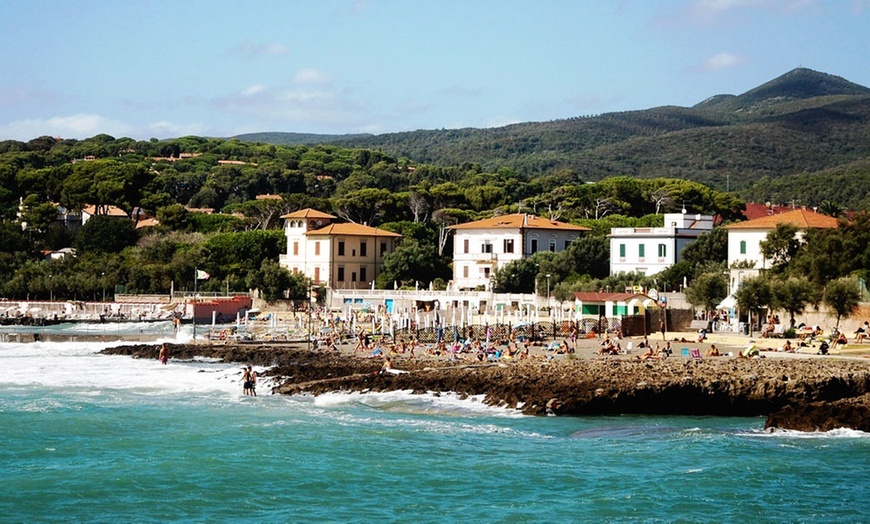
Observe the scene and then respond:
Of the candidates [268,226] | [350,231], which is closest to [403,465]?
[350,231]

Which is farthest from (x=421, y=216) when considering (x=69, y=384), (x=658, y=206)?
(x=69, y=384)

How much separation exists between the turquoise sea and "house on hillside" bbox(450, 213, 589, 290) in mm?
32468

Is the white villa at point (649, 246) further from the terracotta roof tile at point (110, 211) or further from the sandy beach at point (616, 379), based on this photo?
the terracotta roof tile at point (110, 211)

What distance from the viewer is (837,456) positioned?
22094 mm

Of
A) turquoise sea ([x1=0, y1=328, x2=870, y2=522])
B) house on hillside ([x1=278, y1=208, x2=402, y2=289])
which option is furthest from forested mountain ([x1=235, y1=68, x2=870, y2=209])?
turquoise sea ([x1=0, y1=328, x2=870, y2=522])

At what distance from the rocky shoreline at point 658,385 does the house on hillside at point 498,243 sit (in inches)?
1109

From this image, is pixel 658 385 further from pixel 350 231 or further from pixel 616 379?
pixel 350 231

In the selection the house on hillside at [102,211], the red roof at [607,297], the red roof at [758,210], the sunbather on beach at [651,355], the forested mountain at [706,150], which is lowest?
the sunbather on beach at [651,355]

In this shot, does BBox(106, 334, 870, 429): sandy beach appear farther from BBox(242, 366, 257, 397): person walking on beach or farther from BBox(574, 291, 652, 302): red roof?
BBox(574, 291, 652, 302): red roof

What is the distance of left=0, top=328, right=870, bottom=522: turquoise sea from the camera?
62.4ft

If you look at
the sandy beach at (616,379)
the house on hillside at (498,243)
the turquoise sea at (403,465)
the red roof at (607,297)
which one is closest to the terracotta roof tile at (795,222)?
the red roof at (607,297)

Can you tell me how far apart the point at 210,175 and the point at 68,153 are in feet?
82.9

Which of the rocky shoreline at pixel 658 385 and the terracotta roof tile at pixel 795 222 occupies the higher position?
the terracotta roof tile at pixel 795 222

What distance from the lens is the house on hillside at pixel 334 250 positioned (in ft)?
218
